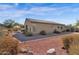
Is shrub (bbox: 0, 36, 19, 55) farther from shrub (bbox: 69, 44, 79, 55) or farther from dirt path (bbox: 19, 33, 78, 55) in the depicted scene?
shrub (bbox: 69, 44, 79, 55)

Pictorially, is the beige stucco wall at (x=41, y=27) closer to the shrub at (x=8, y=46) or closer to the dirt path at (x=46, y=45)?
the dirt path at (x=46, y=45)

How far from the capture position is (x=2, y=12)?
1.68 metres

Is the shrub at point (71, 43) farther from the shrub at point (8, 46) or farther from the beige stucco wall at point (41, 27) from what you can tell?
the shrub at point (8, 46)

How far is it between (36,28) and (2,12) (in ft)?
1.24

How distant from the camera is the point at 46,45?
1663 mm

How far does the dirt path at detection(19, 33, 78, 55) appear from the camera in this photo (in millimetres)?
1651

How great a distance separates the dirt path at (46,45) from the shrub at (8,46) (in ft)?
0.42

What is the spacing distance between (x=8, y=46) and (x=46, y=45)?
0.38 meters

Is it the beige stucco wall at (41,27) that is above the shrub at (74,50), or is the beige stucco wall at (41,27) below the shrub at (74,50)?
above

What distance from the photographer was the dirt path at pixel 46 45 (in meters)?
1.65

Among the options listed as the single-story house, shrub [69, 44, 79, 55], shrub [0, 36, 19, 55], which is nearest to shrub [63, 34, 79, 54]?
shrub [69, 44, 79, 55]

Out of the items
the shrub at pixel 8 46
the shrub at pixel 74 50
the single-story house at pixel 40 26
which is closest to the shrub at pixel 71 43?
the shrub at pixel 74 50

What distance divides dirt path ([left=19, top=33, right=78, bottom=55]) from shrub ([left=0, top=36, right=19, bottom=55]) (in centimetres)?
13
